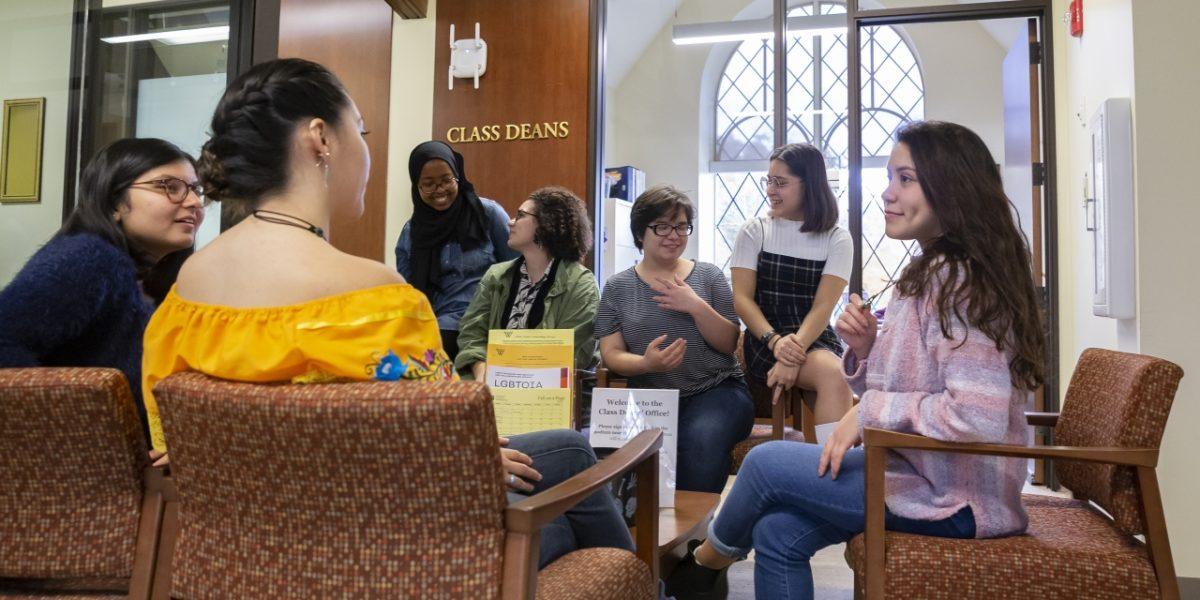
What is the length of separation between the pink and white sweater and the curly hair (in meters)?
1.49

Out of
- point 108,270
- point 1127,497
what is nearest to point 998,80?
point 1127,497

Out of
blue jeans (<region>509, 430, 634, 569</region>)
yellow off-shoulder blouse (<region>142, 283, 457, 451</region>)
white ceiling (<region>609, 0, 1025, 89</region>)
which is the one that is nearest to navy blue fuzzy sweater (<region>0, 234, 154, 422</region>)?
yellow off-shoulder blouse (<region>142, 283, 457, 451</region>)

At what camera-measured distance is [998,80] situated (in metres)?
6.22

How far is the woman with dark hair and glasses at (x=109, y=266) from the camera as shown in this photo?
55.1 inches

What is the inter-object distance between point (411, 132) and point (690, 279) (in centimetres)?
238

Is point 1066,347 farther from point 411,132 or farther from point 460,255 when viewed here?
point 411,132

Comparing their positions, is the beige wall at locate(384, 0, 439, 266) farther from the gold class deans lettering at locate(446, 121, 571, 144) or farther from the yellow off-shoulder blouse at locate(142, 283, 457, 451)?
the yellow off-shoulder blouse at locate(142, 283, 457, 451)

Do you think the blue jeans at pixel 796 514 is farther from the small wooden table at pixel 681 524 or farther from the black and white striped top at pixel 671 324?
the black and white striped top at pixel 671 324

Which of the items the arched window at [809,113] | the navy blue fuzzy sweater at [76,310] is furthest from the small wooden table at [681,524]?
the arched window at [809,113]

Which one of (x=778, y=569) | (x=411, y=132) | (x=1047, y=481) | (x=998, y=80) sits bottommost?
(x=1047, y=481)

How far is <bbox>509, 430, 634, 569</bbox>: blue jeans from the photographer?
1386 mm

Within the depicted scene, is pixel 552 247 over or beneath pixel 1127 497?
over

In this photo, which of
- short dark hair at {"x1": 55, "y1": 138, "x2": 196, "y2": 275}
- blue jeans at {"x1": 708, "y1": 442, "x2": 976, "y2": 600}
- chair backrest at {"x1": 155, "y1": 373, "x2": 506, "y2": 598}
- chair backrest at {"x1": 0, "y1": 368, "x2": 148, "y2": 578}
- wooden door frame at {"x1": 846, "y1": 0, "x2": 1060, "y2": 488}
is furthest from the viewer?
wooden door frame at {"x1": 846, "y1": 0, "x2": 1060, "y2": 488}

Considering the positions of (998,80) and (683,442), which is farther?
(998,80)
